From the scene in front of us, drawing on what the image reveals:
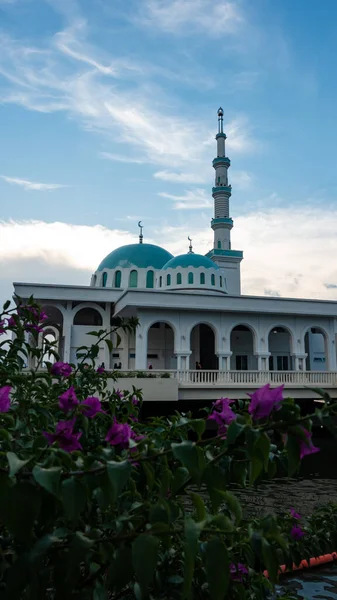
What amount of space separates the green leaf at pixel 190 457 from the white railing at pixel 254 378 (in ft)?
57.2

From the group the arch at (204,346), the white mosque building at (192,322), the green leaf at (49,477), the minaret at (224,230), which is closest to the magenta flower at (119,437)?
the green leaf at (49,477)

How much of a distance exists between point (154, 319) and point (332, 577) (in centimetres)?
1854

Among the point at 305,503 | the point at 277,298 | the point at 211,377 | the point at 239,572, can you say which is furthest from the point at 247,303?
the point at 239,572

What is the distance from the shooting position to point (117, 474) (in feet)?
4.19

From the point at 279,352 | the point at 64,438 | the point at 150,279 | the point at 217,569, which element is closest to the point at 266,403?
the point at 217,569

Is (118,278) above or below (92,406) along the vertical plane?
above

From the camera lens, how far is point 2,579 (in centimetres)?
147

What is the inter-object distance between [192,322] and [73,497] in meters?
22.0

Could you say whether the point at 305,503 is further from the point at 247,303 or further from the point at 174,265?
the point at 174,265

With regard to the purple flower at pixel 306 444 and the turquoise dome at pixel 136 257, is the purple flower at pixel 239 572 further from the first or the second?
the turquoise dome at pixel 136 257

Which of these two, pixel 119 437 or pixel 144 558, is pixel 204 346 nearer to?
pixel 119 437

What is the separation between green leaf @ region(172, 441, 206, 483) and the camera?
4.28 ft

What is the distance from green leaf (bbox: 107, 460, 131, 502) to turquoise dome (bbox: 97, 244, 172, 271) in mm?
30338

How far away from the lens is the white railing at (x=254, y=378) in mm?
18953
